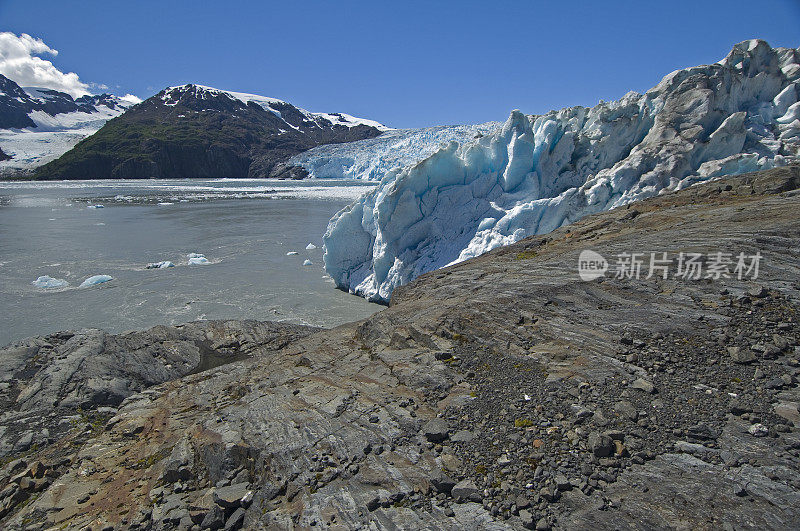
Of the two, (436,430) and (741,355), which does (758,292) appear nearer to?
(741,355)

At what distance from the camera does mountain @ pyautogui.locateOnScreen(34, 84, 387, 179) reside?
98.9 metres

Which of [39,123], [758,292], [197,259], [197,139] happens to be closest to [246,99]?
[197,139]

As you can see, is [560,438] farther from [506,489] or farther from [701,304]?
[701,304]

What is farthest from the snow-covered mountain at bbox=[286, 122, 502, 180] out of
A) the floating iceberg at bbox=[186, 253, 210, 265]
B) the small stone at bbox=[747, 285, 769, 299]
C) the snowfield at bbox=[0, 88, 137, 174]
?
the snowfield at bbox=[0, 88, 137, 174]

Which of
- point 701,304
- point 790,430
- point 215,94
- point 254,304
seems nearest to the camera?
point 790,430

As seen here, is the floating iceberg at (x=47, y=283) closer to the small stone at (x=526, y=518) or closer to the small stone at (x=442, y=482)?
the small stone at (x=442, y=482)

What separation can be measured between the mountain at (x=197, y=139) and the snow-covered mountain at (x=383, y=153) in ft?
39.7

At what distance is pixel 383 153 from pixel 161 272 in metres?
56.6

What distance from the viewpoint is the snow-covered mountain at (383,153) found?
2564 inches

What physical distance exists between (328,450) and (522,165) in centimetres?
1453

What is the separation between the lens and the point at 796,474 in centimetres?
357

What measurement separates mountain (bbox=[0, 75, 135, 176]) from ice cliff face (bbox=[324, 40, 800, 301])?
114 m

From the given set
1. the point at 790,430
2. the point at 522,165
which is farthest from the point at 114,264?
the point at 790,430

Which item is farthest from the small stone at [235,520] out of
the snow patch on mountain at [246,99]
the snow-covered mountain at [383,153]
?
the snow patch on mountain at [246,99]
